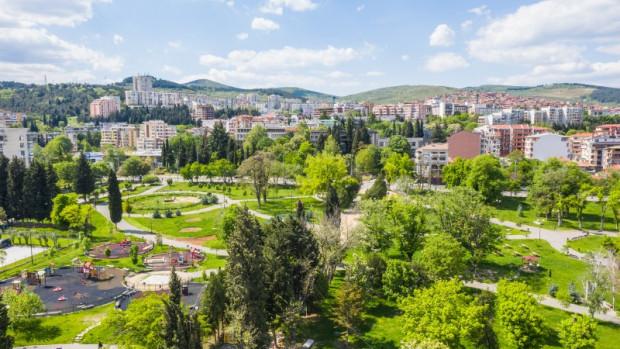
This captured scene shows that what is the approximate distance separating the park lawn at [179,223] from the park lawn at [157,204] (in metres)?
4.46

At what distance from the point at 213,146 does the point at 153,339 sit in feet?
276

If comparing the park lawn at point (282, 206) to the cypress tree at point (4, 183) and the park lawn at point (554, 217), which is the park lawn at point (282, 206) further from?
the cypress tree at point (4, 183)

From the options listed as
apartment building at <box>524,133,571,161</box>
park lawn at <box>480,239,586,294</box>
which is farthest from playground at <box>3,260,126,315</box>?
apartment building at <box>524,133,571,161</box>

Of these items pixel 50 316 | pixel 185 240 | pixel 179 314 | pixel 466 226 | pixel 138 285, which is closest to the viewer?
pixel 179 314

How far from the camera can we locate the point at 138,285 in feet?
114

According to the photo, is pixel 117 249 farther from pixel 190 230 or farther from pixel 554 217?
pixel 554 217

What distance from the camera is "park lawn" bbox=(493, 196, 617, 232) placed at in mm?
55250

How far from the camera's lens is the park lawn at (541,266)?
3666cm

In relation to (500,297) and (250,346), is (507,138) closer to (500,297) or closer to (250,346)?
(500,297)

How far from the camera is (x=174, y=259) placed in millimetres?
41906

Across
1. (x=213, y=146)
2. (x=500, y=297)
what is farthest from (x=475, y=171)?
(x=213, y=146)

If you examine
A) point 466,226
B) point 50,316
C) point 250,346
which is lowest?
point 50,316

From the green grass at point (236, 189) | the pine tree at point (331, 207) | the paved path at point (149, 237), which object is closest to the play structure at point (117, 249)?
the paved path at point (149, 237)

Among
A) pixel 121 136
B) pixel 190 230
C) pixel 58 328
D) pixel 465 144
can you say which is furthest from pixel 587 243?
pixel 121 136
